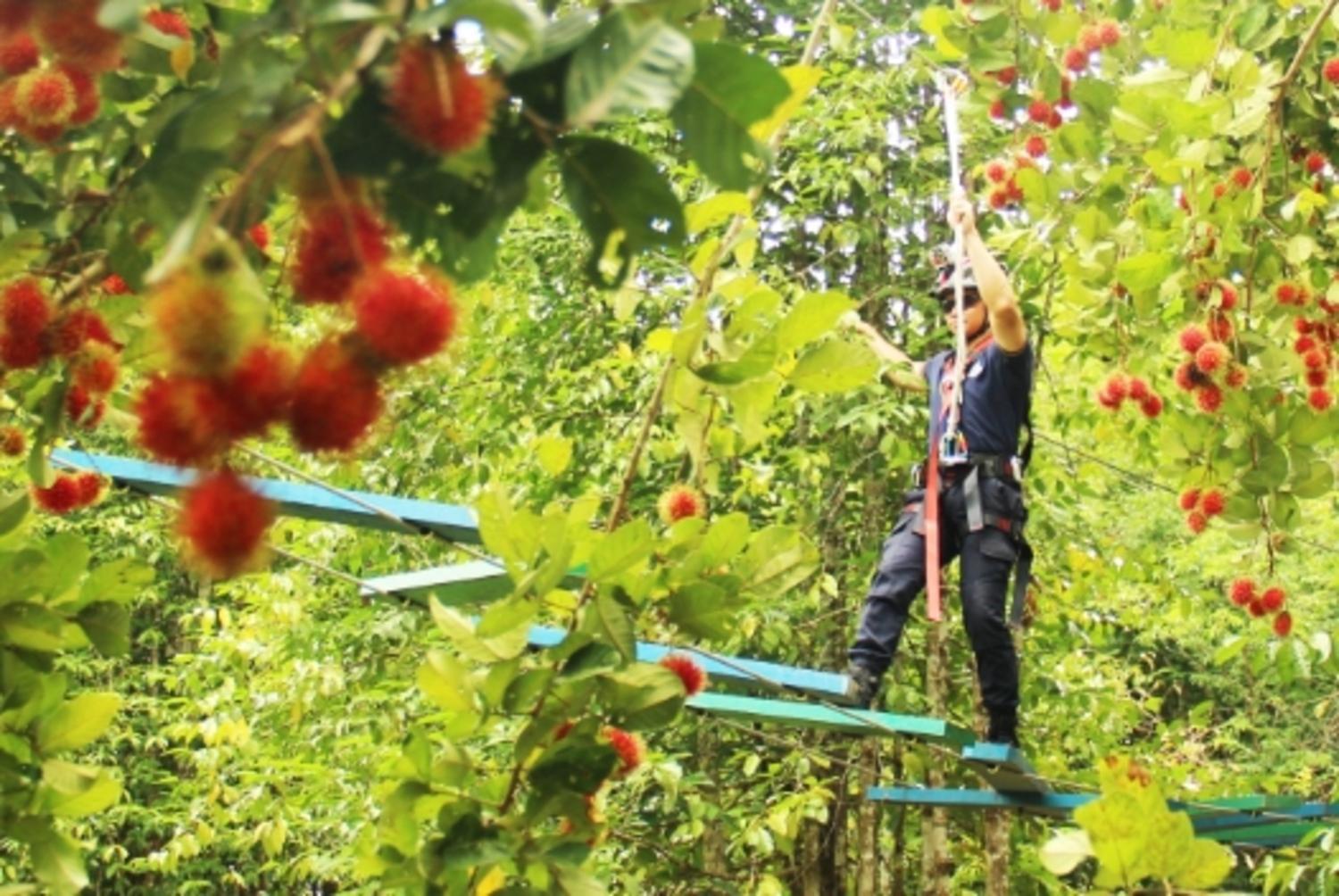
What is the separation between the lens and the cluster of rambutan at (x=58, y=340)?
4.90 ft

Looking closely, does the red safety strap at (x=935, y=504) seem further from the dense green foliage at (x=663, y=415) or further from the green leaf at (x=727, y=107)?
the green leaf at (x=727, y=107)

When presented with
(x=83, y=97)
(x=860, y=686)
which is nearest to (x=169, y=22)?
(x=83, y=97)

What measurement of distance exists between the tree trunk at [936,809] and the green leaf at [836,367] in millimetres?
3377

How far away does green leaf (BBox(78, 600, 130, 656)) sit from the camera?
2143mm

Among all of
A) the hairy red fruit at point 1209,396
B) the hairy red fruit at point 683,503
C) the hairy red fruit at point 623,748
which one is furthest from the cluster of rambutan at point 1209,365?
the hairy red fruit at point 623,748

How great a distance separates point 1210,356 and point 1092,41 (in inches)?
36.9

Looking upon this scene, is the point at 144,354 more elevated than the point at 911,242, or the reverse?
the point at 144,354

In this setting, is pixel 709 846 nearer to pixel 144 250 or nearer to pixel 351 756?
pixel 351 756

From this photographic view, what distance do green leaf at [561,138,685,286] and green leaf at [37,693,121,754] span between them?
1.16 m

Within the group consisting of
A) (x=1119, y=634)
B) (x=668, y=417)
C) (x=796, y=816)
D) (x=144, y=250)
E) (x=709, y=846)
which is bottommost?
(x=1119, y=634)

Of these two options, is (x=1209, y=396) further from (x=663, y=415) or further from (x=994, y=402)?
(x=663, y=415)

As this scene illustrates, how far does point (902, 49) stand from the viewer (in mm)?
6199

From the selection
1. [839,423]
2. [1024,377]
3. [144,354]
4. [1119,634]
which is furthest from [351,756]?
[1119,634]

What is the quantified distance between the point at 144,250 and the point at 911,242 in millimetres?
4656
